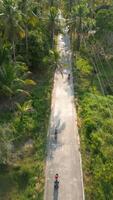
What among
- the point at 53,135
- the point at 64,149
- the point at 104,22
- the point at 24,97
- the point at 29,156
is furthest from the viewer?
the point at 104,22

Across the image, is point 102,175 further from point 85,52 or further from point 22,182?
point 85,52

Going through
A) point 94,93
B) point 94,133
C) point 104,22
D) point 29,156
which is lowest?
point 29,156

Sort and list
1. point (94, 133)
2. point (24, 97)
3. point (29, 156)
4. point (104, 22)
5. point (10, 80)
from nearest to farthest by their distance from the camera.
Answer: point (29, 156)
point (94, 133)
point (10, 80)
point (24, 97)
point (104, 22)

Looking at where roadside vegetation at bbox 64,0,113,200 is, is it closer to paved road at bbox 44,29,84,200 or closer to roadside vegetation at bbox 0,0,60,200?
paved road at bbox 44,29,84,200

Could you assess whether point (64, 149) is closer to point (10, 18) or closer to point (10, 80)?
point (10, 80)

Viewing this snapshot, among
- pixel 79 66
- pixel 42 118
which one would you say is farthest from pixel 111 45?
pixel 42 118

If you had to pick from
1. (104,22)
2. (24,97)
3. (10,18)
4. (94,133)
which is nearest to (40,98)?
(24,97)

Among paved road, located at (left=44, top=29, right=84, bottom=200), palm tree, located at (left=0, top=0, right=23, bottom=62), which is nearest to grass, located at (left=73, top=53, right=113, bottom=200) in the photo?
paved road, located at (left=44, top=29, right=84, bottom=200)

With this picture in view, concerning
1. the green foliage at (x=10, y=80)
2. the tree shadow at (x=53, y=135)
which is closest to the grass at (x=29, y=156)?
the tree shadow at (x=53, y=135)
